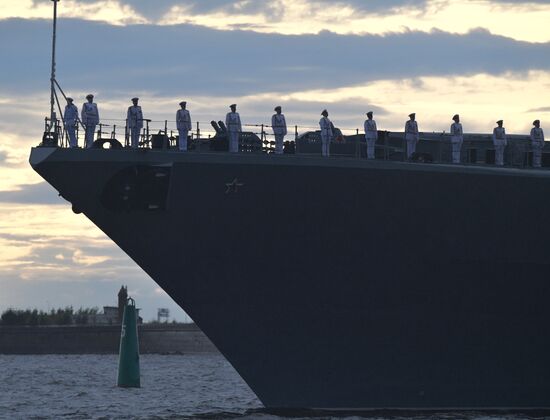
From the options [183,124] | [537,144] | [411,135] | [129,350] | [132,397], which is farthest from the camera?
[129,350]

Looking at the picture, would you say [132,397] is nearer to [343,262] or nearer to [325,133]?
[343,262]

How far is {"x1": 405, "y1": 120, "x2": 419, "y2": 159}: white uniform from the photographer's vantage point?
33344 mm

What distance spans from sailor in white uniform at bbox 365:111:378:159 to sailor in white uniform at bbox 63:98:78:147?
762cm

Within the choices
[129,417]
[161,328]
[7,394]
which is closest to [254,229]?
[129,417]

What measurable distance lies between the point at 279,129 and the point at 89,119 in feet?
16.1

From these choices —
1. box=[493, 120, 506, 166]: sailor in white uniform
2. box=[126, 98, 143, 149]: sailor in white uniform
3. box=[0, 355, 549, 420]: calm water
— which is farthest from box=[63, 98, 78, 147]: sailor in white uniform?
box=[493, 120, 506, 166]: sailor in white uniform

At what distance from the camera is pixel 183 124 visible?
104 feet

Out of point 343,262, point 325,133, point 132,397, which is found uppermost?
point 325,133

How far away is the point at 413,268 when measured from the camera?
105 feet

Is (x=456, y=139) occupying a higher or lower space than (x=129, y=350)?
higher

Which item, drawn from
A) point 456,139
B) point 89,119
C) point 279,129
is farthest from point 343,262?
point 89,119

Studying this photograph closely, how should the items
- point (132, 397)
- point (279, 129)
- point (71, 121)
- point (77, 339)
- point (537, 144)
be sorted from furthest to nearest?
point (77, 339), point (132, 397), point (537, 144), point (279, 129), point (71, 121)

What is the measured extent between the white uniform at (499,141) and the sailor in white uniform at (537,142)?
105 cm

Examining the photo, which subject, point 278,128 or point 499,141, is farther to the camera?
point 499,141
